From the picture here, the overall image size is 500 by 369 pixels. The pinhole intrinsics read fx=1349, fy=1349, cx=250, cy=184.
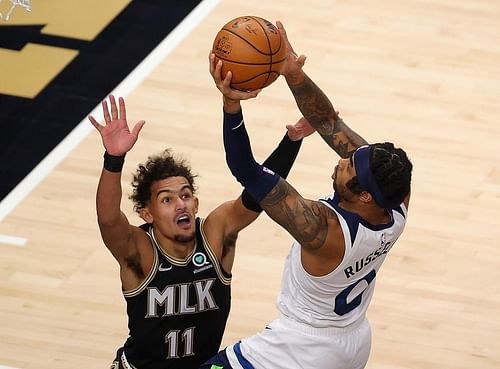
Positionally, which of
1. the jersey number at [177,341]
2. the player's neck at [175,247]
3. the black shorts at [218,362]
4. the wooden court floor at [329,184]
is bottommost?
the wooden court floor at [329,184]

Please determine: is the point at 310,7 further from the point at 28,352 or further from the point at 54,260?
the point at 28,352

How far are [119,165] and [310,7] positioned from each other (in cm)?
649

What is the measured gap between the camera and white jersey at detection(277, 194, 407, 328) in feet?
18.9

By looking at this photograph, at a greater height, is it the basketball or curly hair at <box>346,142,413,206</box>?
the basketball

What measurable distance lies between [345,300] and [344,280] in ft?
0.50

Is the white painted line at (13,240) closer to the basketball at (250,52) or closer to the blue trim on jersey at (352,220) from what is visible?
the basketball at (250,52)

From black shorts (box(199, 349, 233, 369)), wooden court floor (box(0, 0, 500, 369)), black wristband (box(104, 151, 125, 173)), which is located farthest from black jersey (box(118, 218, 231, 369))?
wooden court floor (box(0, 0, 500, 369))

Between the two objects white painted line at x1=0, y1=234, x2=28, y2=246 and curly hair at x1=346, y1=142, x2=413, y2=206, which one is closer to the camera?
curly hair at x1=346, y1=142, x2=413, y2=206

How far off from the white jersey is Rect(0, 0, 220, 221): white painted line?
3735 millimetres

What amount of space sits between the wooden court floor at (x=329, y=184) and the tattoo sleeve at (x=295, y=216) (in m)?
2.52

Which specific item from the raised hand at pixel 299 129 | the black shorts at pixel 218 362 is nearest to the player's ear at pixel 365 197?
the raised hand at pixel 299 129

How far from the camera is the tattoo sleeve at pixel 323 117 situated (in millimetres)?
6422

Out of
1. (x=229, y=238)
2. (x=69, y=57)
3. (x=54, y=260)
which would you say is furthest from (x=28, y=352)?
(x=69, y=57)

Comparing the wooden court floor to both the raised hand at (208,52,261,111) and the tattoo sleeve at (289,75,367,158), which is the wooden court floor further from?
the raised hand at (208,52,261,111)
